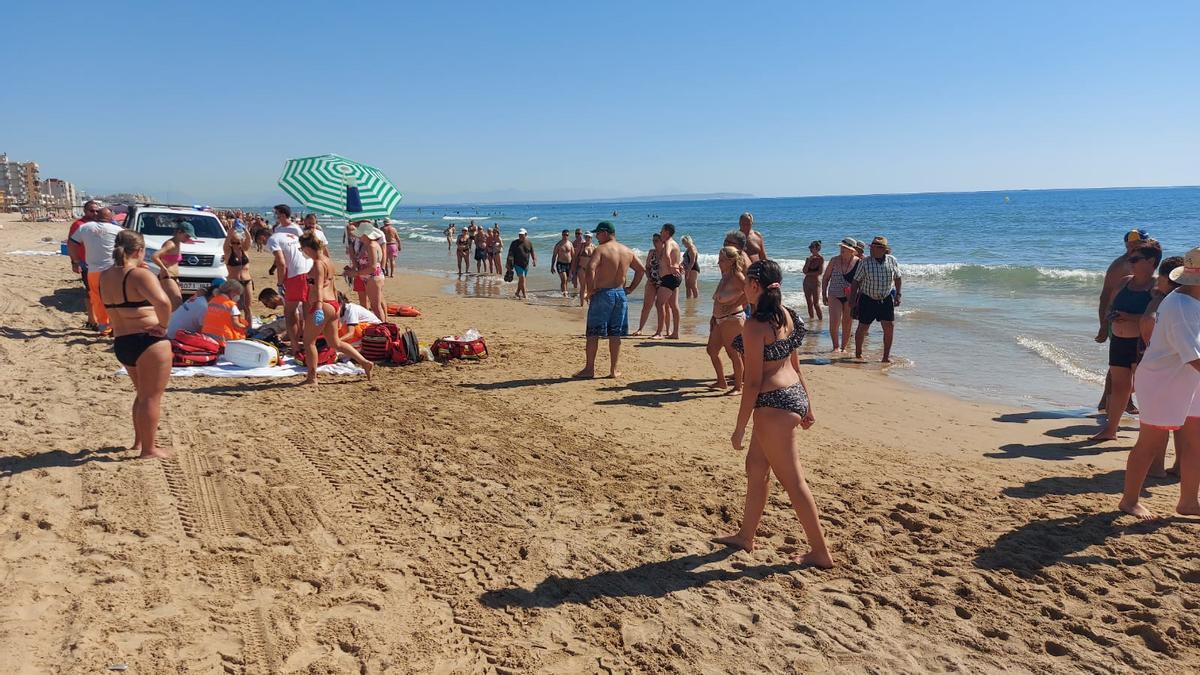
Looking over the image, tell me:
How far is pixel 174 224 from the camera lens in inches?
506

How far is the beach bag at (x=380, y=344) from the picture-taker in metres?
8.71

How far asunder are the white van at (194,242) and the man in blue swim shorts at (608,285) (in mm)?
6910

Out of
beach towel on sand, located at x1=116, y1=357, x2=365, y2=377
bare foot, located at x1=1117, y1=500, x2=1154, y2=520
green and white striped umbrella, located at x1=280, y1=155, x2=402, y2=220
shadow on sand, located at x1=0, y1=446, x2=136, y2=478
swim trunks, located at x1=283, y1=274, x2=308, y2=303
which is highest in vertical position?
green and white striped umbrella, located at x1=280, y1=155, x2=402, y2=220

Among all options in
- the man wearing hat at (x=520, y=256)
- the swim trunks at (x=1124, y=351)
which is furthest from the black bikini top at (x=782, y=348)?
the man wearing hat at (x=520, y=256)

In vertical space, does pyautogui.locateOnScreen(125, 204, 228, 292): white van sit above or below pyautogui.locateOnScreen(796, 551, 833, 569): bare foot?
above

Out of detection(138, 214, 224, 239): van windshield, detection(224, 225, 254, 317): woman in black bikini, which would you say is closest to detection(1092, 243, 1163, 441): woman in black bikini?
detection(224, 225, 254, 317): woman in black bikini

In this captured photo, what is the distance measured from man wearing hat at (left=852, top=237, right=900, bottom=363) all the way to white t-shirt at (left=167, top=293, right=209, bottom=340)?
25.5 ft

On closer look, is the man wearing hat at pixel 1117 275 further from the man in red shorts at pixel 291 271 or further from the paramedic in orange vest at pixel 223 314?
the paramedic in orange vest at pixel 223 314

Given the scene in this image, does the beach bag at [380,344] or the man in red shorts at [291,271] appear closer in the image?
the man in red shorts at [291,271]

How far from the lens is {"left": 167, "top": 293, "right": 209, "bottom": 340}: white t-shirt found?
8.50 metres

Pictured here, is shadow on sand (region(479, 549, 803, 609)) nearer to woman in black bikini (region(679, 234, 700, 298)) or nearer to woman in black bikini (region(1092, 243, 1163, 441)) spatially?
woman in black bikini (region(1092, 243, 1163, 441))

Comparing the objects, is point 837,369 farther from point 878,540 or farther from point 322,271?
point 322,271

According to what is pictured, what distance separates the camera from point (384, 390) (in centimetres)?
755

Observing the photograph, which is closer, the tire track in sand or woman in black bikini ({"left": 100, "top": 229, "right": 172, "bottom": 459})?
the tire track in sand
